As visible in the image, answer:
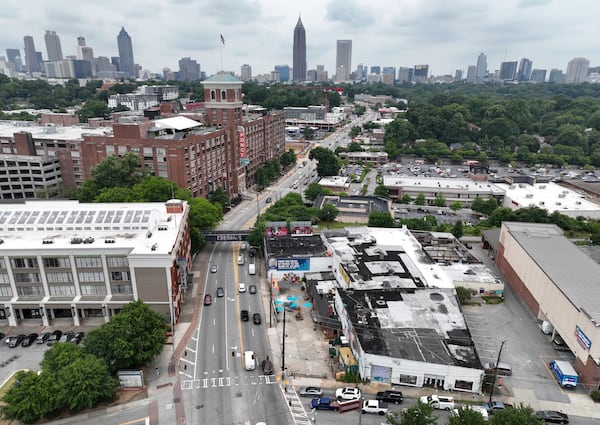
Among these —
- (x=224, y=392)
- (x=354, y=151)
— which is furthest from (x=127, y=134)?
(x=354, y=151)

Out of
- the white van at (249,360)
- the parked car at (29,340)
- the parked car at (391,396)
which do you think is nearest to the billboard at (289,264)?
the white van at (249,360)

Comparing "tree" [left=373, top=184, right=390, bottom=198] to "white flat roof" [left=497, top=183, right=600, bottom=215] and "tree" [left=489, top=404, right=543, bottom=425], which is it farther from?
"tree" [left=489, top=404, right=543, bottom=425]

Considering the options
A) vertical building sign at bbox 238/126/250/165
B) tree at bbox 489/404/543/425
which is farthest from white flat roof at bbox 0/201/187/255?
vertical building sign at bbox 238/126/250/165

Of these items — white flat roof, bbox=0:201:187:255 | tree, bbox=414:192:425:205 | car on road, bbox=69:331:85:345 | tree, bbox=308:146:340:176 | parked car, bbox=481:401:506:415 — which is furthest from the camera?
tree, bbox=308:146:340:176

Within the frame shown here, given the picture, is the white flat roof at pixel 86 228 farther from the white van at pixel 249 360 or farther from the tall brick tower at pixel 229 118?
the tall brick tower at pixel 229 118

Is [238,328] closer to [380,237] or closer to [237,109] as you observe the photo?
[380,237]

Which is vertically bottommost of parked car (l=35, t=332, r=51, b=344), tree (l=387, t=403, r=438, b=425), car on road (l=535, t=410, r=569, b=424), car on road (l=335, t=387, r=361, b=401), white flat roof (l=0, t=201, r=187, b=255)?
parked car (l=35, t=332, r=51, b=344)
